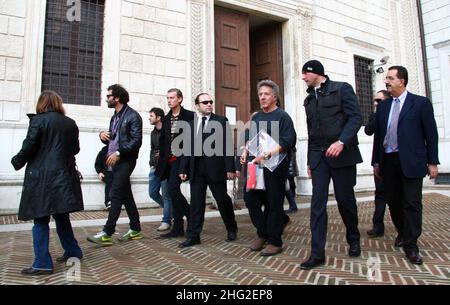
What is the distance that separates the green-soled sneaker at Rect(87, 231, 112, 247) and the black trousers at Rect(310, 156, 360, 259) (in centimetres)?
264

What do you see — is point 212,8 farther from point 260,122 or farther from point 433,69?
point 433,69

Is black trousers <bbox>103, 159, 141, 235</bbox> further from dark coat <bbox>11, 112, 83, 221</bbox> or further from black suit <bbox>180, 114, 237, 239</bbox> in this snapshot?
dark coat <bbox>11, 112, 83, 221</bbox>

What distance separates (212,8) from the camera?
10.3 metres

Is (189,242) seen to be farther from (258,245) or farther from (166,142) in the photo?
(166,142)

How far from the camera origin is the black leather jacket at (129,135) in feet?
15.6

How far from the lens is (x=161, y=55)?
9344mm

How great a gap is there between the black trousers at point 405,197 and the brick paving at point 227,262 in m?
0.30

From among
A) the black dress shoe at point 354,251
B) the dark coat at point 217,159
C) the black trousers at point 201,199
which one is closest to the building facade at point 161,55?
the dark coat at point 217,159

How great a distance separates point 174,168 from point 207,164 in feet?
2.12

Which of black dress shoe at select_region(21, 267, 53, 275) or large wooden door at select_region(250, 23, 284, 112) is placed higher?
large wooden door at select_region(250, 23, 284, 112)

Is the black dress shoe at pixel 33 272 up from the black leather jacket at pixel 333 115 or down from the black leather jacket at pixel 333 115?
down

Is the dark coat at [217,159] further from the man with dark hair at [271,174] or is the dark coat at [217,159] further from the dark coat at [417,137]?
the dark coat at [417,137]

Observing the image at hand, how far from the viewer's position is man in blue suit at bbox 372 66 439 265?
3654mm

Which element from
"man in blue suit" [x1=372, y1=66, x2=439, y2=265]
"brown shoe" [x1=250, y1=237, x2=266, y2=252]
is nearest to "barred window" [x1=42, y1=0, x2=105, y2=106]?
"brown shoe" [x1=250, y1=237, x2=266, y2=252]
